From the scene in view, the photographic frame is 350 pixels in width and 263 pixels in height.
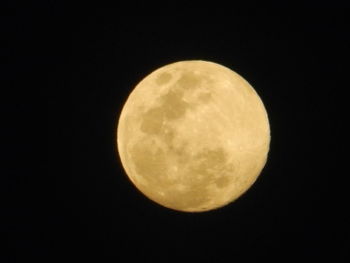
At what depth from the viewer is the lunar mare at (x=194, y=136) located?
648 centimetres

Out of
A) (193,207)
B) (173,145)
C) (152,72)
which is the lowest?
(193,207)

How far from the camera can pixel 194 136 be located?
643 cm

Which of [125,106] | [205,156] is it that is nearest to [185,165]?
[205,156]

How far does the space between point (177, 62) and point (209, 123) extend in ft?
4.12

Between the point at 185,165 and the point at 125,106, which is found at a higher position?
the point at 125,106

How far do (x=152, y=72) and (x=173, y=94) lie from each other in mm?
801

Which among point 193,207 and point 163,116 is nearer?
point 163,116

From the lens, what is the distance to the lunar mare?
648 centimetres

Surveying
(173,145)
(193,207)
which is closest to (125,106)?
(173,145)

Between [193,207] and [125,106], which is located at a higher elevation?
[125,106]

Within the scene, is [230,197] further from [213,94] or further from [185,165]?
[213,94]

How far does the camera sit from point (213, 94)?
665 cm

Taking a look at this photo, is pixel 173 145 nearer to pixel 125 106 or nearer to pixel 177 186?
pixel 177 186

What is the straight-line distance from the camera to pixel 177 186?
6.71m
